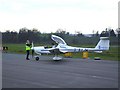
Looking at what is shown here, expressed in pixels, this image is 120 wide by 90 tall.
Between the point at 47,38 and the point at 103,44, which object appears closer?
the point at 103,44

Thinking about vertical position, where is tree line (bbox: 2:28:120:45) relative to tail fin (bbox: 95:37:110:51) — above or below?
above

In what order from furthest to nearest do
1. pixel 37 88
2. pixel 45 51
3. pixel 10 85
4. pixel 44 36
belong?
pixel 44 36 < pixel 45 51 < pixel 10 85 < pixel 37 88

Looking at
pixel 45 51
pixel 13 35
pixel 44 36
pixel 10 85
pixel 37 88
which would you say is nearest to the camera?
pixel 37 88

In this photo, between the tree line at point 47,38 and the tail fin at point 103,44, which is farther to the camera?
the tree line at point 47,38

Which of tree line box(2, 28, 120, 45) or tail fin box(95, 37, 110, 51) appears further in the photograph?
tree line box(2, 28, 120, 45)

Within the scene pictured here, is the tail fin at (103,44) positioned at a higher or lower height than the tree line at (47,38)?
lower

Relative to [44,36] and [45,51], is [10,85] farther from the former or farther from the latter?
[44,36]

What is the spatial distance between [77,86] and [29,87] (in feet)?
6.31

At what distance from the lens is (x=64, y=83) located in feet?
34.3

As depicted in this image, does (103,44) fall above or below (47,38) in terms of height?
below

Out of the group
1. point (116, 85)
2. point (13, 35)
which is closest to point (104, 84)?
point (116, 85)

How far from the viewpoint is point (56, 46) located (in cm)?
2419

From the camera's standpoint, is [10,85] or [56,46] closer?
[10,85]

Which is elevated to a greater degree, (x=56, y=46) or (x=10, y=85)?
(x=56, y=46)
